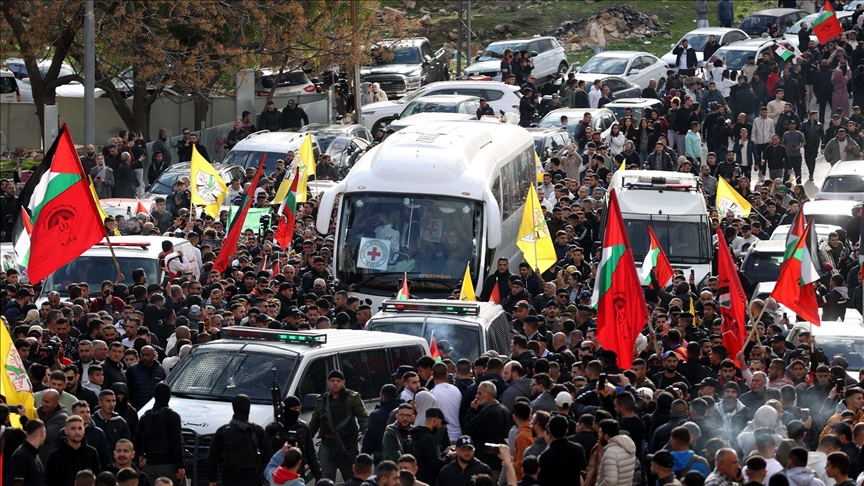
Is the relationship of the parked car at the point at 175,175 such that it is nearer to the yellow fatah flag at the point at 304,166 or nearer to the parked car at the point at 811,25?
the yellow fatah flag at the point at 304,166

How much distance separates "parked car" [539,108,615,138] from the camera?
3228 cm

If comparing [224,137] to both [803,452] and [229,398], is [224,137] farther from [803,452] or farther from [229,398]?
[803,452]

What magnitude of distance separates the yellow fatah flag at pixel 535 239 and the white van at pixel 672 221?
1.91m

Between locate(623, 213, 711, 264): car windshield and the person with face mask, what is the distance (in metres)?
10.9

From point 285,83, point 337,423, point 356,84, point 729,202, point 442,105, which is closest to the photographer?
point 337,423

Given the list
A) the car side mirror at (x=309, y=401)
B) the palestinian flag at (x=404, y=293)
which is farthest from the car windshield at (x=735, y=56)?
the car side mirror at (x=309, y=401)

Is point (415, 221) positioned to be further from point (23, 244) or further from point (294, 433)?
point (294, 433)

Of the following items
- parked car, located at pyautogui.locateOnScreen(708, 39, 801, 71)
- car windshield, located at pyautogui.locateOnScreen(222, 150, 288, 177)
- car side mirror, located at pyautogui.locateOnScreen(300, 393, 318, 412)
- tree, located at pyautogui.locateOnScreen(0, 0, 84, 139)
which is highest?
tree, located at pyautogui.locateOnScreen(0, 0, 84, 139)

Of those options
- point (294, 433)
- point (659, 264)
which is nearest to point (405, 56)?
point (659, 264)

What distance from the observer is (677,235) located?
2198cm

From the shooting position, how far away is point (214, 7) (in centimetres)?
3186

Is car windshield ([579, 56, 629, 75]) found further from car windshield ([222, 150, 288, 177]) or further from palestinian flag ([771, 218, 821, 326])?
palestinian flag ([771, 218, 821, 326])

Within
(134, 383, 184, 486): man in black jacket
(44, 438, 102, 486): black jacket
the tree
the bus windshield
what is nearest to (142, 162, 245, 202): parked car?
the tree

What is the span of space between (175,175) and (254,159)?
81.6 inches
